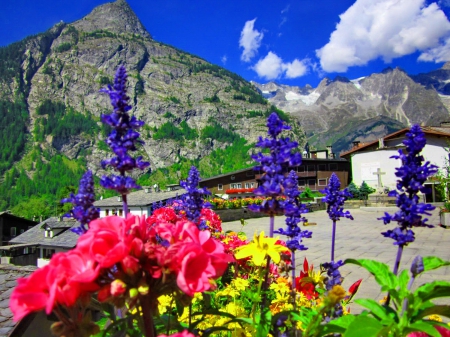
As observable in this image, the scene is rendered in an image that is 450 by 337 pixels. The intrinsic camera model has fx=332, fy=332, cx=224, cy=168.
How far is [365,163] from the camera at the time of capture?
40438mm

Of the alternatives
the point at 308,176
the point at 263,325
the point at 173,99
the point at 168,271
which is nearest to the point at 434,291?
the point at 263,325

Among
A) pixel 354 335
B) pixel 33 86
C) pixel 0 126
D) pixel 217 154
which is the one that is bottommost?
pixel 354 335

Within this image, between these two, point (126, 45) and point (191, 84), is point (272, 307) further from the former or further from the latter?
point (126, 45)

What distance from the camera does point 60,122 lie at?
13725cm

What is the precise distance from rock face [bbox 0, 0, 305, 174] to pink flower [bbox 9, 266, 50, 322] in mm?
132425

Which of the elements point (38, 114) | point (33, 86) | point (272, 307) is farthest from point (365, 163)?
point (33, 86)

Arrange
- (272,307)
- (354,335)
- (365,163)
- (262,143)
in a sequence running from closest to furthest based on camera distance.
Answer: (354,335)
(262,143)
(272,307)
(365,163)

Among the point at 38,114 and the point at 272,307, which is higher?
the point at 38,114

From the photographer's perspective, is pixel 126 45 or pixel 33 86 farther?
pixel 126 45

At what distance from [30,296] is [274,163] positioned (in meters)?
0.93

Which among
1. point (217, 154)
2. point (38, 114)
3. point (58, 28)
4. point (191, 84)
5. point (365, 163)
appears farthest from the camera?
point (58, 28)

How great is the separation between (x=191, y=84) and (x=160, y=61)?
21958mm

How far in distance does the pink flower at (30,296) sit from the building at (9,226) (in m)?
47.8

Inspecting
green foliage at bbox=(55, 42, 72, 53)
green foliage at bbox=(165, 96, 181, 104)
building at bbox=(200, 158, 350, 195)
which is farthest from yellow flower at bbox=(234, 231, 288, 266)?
green foliage at bbox=(55, 42, 72, 53)
